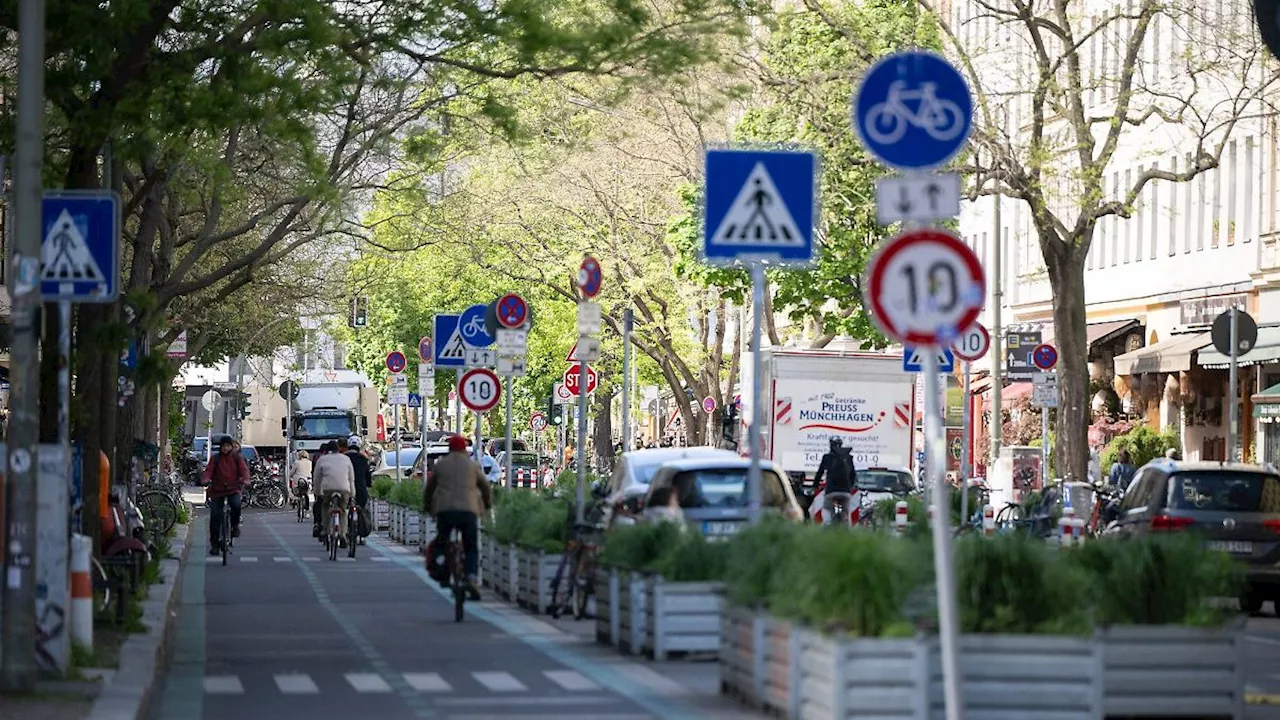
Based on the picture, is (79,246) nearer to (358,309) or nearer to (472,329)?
(472,329)

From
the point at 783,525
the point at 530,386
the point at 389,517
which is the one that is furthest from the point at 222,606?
the point at 530,386

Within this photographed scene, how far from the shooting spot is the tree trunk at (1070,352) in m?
38.4

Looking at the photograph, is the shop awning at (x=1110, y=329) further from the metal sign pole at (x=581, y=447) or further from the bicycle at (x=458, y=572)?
the bicycle at (x=458, y=572)

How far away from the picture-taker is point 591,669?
1873cm

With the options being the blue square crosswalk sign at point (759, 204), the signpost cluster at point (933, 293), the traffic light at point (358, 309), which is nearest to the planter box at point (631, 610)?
the blue square crosswalk sign at point (759, 204)

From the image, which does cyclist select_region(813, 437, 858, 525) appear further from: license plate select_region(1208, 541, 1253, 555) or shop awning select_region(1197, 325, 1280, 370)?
license plate select_region(1208, 541, 1253, 555)

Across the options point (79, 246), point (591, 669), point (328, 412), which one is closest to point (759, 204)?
point (79, 246)

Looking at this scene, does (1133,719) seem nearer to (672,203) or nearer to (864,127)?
(864,127)

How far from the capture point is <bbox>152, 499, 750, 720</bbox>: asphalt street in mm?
16000

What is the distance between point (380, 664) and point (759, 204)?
5321 mm

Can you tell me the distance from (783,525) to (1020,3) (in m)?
23.1

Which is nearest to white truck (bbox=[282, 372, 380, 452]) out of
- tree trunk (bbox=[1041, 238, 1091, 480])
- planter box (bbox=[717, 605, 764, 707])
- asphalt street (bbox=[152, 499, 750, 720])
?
tree trunk (bbox=[1041, 238, 1091, 480])

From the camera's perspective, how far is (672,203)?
59062mm

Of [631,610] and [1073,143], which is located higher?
[1073,143]
